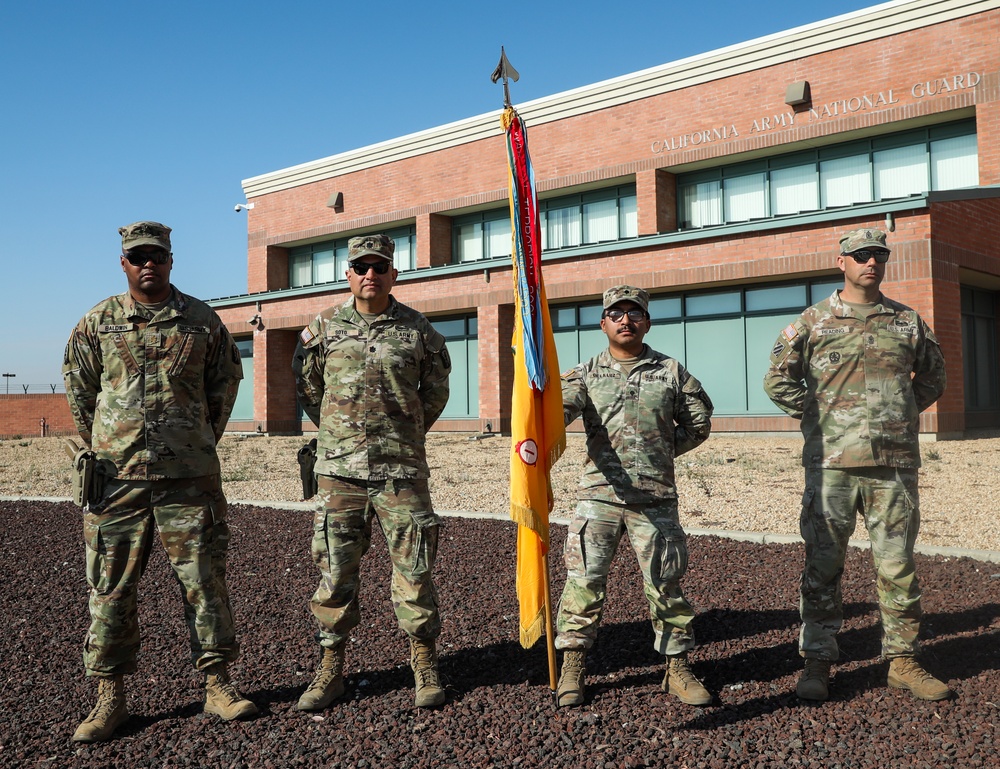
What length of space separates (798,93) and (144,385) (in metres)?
19.4

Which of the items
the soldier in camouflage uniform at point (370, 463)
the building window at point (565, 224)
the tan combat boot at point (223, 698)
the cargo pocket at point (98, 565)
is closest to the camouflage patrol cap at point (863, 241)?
the soldier in camouflage uniform at point (370, 463)

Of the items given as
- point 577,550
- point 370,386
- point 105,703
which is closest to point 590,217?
point 370,386

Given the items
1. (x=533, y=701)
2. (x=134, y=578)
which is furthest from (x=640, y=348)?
(x=134, y=578)

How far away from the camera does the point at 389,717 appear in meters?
3.83

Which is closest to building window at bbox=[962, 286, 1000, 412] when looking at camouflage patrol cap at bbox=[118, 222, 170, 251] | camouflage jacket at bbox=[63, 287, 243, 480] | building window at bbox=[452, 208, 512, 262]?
building window at bbox=[452, 208, 512, 262]

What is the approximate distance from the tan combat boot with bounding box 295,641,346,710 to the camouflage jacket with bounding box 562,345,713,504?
1.42 meters

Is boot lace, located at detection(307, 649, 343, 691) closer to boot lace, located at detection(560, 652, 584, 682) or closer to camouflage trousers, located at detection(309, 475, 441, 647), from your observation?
camouflage trousers, located at detection(309, 475, 441, 647)

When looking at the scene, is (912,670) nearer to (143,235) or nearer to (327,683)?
(327,683)

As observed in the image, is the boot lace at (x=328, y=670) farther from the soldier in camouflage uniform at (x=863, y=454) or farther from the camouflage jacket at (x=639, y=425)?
the soldier in camouflage uniform at (x=863, y=454)

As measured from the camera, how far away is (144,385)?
4.01 metres

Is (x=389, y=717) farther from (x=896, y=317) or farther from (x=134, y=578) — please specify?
(x=896, y=317)

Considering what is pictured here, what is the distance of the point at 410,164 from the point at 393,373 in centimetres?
2397

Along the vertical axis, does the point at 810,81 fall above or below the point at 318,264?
above

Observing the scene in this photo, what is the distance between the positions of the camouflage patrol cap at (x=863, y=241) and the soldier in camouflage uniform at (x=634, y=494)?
3.25 ft
